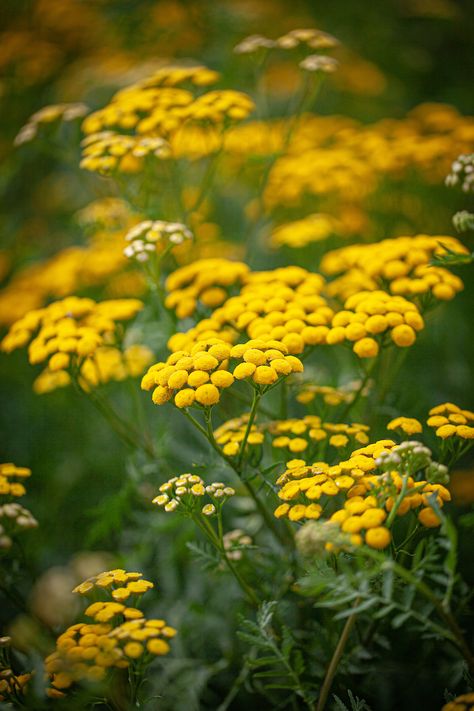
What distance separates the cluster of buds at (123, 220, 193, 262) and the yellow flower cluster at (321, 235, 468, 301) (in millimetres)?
737

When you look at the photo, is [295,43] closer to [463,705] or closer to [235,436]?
[235,436]

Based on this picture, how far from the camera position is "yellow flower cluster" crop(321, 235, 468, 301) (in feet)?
7.66

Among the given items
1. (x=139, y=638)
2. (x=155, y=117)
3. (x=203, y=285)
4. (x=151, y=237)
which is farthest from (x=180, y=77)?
(x=139, y=638)

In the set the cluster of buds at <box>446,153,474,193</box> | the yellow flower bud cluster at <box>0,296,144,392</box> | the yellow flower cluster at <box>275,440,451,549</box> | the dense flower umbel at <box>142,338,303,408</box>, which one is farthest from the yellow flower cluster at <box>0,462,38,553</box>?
the cluster of buds at <box>446,153,474,193</box>

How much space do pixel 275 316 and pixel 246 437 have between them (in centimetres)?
50

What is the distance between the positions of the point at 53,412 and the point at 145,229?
1.89 metres

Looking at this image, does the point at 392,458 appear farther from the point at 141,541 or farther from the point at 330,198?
the point at 330,198

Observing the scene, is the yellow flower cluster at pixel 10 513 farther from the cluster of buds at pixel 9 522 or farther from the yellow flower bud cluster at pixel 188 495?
the yellow flower bud cluster at pixel 188 495

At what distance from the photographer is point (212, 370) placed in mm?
1977

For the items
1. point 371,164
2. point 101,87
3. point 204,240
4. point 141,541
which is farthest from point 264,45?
point 141,541

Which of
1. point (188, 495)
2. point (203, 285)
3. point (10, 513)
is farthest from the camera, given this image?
point (203, 285)

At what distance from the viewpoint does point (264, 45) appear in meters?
3.12

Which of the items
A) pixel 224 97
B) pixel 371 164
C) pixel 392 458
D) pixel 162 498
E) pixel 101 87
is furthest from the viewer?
pixel 101 87

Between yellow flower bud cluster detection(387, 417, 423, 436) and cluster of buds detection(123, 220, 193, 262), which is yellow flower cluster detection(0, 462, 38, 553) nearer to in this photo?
cluster of buds detection(123, 220, 193, 262)
